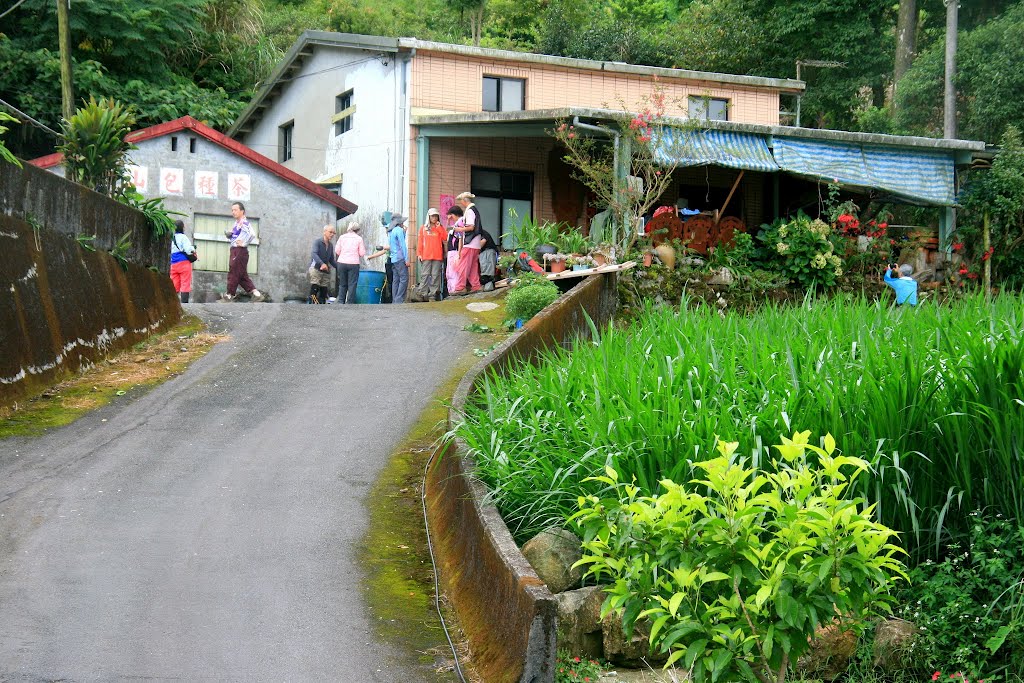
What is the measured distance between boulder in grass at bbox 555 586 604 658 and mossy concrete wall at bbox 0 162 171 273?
754cm

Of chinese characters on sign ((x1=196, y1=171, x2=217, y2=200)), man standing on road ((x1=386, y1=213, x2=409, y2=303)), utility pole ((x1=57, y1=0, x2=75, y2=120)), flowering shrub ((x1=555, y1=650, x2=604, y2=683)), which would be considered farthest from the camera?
chinese characters on sign ((x1=196, y1=171, x2=217, y2=200))

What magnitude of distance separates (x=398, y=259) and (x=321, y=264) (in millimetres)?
1546

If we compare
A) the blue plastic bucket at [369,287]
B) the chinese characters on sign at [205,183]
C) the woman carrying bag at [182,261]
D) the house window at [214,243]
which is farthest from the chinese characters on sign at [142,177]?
the woman carrying bag at [182,261]

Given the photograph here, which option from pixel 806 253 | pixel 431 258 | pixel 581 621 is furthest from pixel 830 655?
pixel 431 258

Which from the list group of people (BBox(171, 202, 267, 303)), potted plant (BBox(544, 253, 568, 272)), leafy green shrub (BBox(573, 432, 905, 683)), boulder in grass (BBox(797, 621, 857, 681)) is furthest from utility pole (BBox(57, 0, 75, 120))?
leafy green shrub (BBox(573, 432, 905, 683))

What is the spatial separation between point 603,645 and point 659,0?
38003 millimetres

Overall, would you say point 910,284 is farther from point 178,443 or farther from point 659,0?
point 659,0

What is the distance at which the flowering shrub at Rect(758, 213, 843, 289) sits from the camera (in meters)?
17.0

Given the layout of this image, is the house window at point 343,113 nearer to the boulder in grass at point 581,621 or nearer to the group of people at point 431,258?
the group of people at point 431,258

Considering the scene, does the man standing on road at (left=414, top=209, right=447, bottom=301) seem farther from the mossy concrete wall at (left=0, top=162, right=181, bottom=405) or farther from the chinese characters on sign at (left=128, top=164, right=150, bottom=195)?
the chinese characters on sign at (left=128, top=164, right=150, bottom=195)

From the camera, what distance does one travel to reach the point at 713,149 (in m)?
17.8

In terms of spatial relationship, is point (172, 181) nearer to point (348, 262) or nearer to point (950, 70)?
point (348, 262)

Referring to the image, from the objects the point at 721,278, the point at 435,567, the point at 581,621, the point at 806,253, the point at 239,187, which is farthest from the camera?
the point at 239,187

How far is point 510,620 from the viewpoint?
5.29m
